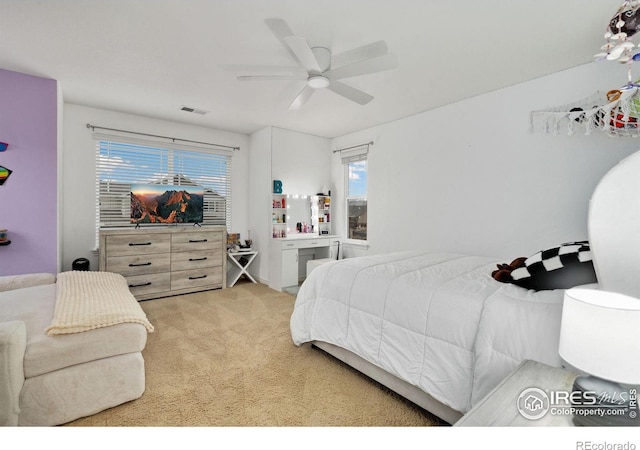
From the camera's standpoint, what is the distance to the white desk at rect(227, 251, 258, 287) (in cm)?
474

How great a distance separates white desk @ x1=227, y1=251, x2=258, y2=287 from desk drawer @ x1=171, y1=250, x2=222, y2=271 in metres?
0.28

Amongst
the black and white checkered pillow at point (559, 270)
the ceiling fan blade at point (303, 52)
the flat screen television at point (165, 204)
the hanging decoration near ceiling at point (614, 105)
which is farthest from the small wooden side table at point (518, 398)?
the flat screen television at point (165, 204)

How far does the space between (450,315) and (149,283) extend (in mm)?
3755

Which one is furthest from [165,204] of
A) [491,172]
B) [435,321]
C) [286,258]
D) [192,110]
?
[491,172]

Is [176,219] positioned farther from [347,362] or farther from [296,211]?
[347,362]

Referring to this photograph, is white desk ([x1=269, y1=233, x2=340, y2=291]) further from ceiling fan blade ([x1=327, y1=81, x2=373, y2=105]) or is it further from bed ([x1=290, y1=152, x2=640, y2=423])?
ceiling fan blade ([x1=327, y1=81, x2=373, y2=105])

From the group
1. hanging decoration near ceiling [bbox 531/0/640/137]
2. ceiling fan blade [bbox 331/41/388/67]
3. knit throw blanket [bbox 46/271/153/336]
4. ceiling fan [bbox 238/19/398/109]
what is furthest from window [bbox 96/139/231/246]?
hanging decoration near ceiling [bbox 531/0/640/137]

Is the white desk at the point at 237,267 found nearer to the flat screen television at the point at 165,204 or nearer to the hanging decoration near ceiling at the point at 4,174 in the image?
the flat screen television at the point at 165,204

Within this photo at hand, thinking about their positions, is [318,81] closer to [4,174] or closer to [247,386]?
[247,386]

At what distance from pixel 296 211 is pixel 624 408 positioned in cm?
456

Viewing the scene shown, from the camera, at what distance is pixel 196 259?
4289mm

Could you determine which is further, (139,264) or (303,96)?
(139,264)

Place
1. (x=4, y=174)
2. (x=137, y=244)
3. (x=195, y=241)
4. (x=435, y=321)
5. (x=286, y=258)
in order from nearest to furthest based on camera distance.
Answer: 1. (x=435, y=321)
2. (x=4, y=174)
3. (x=137, y=244)
4. (x=195, y=241)
5. (x=286, y=258)
